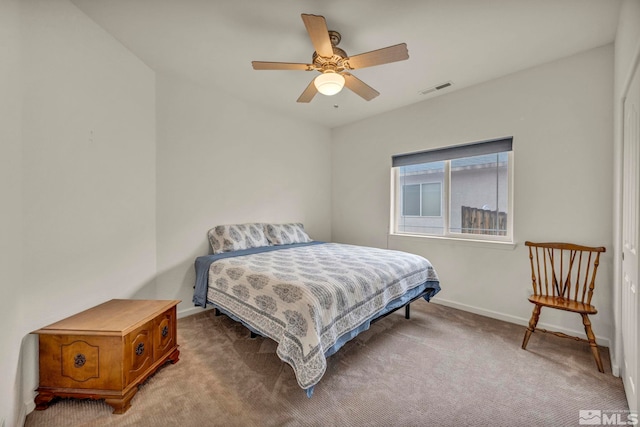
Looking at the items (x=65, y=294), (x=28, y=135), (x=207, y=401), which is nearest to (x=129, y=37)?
(x=28, y=135)

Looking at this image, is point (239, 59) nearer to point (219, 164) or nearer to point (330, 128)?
point (219, 164)

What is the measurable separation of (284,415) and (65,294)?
170 centimetres

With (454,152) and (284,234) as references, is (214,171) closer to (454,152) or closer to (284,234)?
(284,234)

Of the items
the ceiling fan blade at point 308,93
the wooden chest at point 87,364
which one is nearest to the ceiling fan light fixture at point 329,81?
the ceiling fan blade at point 308,93

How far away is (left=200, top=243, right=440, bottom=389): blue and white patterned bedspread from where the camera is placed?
1.64 metres

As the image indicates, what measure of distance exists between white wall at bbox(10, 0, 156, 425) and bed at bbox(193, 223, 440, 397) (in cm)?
84

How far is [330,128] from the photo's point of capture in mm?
4668

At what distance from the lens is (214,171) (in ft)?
10.6

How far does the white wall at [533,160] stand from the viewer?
7.57 ft

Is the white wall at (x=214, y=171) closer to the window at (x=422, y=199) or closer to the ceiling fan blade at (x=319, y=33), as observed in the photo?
the window at (x=422, y=199)

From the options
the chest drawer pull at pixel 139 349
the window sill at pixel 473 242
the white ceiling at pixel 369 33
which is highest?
the white ceiling at pixel 369 33

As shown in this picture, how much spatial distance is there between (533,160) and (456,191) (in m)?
0.84

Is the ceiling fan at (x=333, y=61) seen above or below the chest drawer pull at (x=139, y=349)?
above

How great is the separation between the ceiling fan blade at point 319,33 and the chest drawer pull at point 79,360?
2.42 meters
